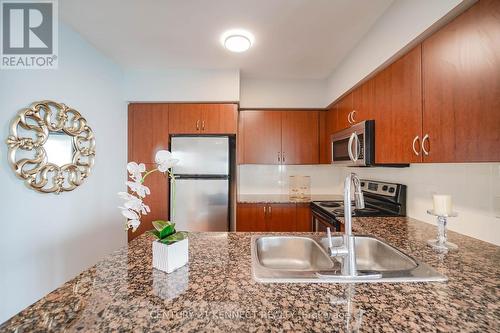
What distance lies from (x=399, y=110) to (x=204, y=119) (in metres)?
1.99

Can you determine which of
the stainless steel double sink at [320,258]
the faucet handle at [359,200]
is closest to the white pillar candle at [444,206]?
the stainless steel double sink at [320,258]

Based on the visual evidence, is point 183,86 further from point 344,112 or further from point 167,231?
point 167,231

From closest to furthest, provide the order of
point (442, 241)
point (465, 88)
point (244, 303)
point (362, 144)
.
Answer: point (244, 303), point (465, 88), point (442, 241), point (362, 144)

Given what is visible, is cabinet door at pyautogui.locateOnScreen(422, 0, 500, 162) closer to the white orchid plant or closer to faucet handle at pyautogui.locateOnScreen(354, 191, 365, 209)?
faucet handle at pyautogui.locateOnScreen(354, 191, 365, 209)

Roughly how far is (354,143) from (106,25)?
94.5 inches

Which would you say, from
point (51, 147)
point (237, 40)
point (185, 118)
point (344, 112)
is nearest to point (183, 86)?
point (185, 118)

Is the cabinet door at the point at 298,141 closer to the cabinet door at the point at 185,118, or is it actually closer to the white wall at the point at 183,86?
the white wall at the point at 183,86

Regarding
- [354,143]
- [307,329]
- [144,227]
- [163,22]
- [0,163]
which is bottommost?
[144,227]

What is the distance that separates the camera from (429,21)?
3.87 ft

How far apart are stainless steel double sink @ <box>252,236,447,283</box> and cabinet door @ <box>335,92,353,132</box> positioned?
143 cm

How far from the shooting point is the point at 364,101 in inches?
77.0

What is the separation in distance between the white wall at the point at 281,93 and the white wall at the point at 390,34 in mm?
590

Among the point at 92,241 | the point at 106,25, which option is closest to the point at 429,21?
the point at 106,25

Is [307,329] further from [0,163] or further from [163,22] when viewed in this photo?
[163,22]
